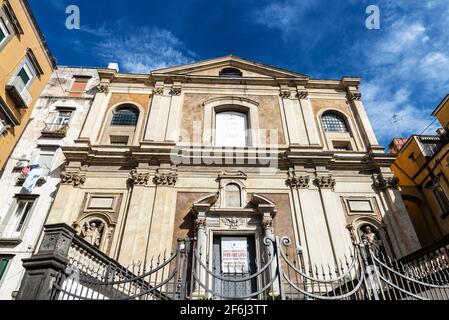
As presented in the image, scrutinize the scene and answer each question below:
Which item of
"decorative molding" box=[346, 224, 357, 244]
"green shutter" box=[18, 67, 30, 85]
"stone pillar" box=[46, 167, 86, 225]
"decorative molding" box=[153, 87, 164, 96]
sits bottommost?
"decorative molding" box=[346, 224, 357, 244]

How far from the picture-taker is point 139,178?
1281 cm

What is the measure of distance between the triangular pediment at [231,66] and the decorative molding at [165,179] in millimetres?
7758

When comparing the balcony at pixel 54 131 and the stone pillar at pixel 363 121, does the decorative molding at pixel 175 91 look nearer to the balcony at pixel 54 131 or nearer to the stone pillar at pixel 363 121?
the balcony at pixel 54 131

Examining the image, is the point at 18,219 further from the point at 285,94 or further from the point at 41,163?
the point at 285,94

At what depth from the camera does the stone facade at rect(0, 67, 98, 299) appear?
11438 millimetres

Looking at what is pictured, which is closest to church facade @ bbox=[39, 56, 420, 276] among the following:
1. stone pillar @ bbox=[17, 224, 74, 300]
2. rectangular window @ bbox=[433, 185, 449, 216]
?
rectangular window @ bbox=[433, 185, 449, 216]

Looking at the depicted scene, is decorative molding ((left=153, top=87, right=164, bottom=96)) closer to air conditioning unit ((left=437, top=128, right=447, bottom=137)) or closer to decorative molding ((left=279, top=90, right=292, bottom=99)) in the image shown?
decorative molding ((left=279, top=90, right=292, bottom=99))

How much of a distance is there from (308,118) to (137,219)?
34.9 ft

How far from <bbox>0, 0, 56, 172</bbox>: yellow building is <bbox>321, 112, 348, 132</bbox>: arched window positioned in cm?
1632

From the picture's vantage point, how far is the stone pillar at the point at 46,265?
468 cm

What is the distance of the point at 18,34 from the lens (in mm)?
13828

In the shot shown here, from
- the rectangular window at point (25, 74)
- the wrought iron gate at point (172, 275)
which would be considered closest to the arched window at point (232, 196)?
the wrought iron gate at point (172, 275)

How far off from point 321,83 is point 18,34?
1695 centimetres
